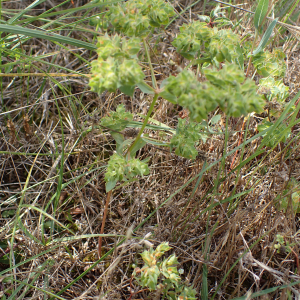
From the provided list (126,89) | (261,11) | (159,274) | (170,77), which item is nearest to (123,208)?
(159,274)

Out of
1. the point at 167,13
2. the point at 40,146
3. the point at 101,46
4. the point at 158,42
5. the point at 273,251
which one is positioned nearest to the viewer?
the point at 101,46

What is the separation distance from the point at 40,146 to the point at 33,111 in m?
0.30

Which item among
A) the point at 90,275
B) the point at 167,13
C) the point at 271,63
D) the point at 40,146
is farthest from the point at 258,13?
the point at 90,275

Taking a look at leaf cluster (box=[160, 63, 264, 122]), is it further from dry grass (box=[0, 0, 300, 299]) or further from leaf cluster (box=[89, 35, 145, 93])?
dry grass (box=[0, 0, 300, 299])

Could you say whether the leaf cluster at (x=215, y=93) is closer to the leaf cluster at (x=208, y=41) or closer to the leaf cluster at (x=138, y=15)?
the leaf cluster at (x=208, y=41)

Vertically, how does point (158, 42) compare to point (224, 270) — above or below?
above

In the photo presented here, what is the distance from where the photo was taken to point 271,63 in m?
2.18

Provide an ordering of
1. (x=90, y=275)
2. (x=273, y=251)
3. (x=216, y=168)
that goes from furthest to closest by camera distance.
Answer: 1. (x=216, y=168)
2. (x=90, y=275)
3. (x=273, y=251)

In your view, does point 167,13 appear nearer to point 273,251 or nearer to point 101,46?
point 101,46

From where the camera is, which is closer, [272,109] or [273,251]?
[273,251]

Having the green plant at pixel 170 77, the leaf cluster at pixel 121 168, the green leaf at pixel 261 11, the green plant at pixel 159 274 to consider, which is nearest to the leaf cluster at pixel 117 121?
the green plant at pixel 170 77

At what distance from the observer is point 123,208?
Result: 2.34 m

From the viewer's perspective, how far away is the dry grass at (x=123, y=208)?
190 cm

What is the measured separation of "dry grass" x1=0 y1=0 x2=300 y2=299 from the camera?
74.8 inches
